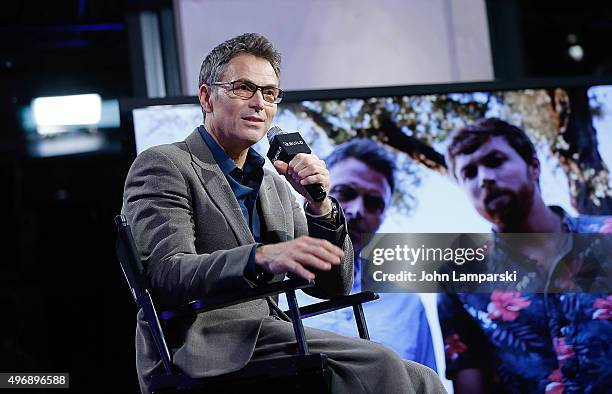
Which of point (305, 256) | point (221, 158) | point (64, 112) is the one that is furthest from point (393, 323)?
point (64, 112)

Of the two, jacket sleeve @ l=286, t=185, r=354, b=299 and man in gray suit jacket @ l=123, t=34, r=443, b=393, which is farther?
jacket sleeve @ l=286, t=185, r=354, b=299

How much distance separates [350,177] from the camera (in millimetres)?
4461

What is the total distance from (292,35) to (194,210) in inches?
88.6

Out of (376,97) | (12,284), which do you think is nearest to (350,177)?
(376,97)

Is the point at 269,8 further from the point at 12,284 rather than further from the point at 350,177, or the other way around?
the point at 12,284

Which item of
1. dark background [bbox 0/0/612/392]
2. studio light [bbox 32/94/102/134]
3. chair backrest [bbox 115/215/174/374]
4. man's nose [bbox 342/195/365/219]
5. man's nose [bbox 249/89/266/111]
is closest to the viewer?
chair backrest [bbox 115/215/174/374]

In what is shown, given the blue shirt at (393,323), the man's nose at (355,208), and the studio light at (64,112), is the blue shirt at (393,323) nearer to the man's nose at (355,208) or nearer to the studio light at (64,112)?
the man's nose at (355,208)

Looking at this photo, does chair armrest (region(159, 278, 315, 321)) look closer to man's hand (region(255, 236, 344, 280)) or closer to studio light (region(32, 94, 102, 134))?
man's hand (region(255, 236, 344, 280))

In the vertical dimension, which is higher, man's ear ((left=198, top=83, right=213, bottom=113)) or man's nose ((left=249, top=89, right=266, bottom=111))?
man's ear ((left=198, top=83, right=213, bottom=113))

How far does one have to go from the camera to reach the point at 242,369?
2945 millimetres

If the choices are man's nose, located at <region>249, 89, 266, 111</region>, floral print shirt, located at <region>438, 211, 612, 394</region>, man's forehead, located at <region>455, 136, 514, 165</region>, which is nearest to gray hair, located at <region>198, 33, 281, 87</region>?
man's nose, located at <region>249, 89, 266, 111</region>

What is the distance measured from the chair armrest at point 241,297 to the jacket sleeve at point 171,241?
24 millimetres

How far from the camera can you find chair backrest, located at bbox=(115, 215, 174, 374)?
2986 millimetres

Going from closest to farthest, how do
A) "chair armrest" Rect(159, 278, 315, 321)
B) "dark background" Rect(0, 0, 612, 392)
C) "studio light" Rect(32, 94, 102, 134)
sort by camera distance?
"chair armrest" Rect(159, 278, 315, 321), "dark background" Rect(0, 0, 612, 392), "studio light" Rect(32, 94, 102, 134)
